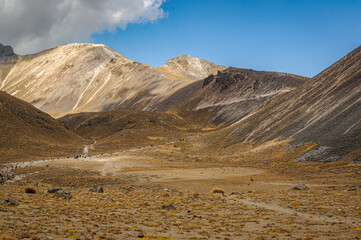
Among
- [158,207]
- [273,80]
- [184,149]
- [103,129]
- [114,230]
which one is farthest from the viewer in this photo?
[273,80]

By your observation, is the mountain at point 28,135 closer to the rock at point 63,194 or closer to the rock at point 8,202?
the rock at point 63,194

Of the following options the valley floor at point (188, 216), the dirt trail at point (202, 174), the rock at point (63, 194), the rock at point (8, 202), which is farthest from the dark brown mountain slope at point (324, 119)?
the rock at point (8, 202)

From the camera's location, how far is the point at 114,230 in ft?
32.5

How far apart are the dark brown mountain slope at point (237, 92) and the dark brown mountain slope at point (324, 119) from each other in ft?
104

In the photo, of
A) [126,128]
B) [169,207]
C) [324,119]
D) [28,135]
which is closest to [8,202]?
[169,207]

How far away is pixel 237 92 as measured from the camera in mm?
118250

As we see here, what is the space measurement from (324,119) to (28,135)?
2188 inches

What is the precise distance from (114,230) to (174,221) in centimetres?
285

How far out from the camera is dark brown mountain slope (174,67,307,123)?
102 m

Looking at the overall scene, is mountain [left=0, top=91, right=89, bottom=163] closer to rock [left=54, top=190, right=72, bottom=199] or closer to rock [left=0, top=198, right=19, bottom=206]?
rock [left=54, top=190, right=72, bottom=199]

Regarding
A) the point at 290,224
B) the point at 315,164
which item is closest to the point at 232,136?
the point at 315,164

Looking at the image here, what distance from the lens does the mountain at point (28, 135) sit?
2041 inches

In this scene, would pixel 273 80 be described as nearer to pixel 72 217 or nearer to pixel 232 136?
pixel 232 136

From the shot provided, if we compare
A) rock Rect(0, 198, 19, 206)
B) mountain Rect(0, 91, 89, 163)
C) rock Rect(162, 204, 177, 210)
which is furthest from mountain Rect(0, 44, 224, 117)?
rock Rect(0, 198, 19, 206)
